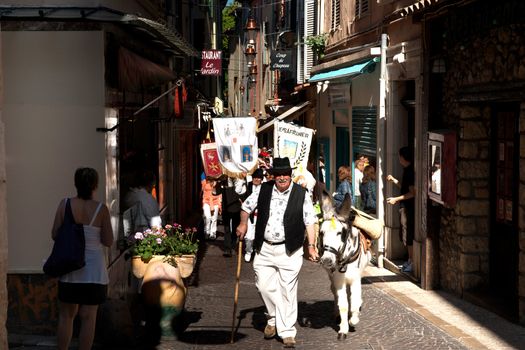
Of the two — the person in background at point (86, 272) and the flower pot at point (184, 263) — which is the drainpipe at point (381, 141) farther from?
the person in background at point (86, 272)

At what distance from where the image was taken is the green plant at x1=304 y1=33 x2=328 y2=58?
22328 millimetres

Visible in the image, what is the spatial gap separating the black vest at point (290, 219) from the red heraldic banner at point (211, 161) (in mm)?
9699

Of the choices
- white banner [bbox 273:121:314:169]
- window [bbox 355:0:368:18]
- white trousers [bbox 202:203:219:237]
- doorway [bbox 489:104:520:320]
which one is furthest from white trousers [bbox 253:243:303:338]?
white trousers [bbox 202:203:219:237]

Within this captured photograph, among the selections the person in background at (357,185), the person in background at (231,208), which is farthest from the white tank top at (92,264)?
the person in background at (357,185)

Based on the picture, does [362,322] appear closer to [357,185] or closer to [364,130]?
[364,130]

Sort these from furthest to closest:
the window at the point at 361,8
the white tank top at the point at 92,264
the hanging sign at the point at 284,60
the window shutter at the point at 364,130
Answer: the hanging sign at the point at 284,60
the window at the point at 361,8
the window shutter at the point at 364,130
the white tank top at the point at 92,264

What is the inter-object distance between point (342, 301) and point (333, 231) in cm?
94

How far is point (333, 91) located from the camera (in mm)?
20297

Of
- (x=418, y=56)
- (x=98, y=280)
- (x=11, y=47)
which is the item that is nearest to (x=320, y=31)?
(x=418, y=56)

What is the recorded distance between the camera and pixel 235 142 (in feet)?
60.3

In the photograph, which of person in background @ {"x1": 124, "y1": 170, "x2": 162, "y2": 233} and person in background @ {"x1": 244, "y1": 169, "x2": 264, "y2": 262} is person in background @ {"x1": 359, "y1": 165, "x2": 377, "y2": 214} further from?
person in background @ {"x1": 124, "y1": 170, "x2": 162, "y2": 233}

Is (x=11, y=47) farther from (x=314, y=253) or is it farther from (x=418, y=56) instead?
(x=418, y=56)

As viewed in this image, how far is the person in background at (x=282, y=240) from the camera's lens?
9.06m

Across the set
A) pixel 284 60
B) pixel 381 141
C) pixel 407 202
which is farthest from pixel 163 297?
pixel 284 60
